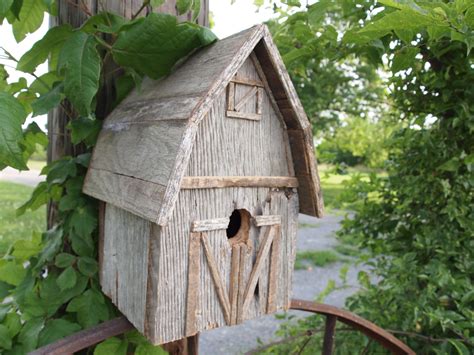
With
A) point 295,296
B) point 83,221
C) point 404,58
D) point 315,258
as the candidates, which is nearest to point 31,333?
point 83,221

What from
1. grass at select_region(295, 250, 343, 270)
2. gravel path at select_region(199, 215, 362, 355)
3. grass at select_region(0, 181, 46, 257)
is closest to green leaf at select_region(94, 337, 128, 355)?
gravel path at select_region(199, 215, 362, 355)

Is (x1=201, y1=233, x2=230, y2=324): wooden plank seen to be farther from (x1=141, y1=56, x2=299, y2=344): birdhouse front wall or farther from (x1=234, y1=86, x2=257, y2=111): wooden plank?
(x1=234, y1=86, x2=257, y2=111): wooden plank

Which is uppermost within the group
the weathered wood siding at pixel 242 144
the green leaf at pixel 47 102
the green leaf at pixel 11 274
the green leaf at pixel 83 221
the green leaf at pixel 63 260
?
the green leaf at pixel 47 102

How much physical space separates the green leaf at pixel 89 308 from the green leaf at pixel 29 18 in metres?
0.96

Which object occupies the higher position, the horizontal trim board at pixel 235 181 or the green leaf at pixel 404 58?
the green leaf at pixel 404 58

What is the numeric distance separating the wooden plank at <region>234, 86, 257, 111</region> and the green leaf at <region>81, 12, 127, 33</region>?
1.44 ft

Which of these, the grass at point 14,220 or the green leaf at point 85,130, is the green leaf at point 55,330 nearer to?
the green leaf at point 85,130

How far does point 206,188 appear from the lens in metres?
1.22

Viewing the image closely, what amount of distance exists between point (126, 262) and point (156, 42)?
69 cm

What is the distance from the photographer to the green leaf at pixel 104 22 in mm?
1297

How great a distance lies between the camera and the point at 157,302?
114 centimetres

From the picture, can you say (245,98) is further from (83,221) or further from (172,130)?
(83,221)

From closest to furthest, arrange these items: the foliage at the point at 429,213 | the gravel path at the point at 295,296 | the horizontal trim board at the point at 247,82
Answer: the horizontal trim board at the point at 247,82, the foliage at the point at 429,213, the gravel path at the point at 295,296

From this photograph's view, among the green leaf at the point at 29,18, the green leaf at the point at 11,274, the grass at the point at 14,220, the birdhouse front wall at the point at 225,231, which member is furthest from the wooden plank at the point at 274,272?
the grass at the point at 14,220
